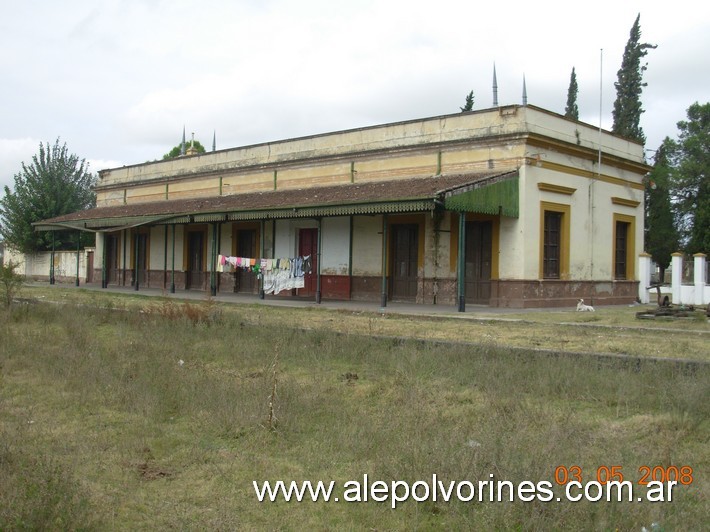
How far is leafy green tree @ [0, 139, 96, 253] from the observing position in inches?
1524

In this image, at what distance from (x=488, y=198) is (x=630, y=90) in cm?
2732

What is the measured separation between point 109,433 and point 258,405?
4.14ft

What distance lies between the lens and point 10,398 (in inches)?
278

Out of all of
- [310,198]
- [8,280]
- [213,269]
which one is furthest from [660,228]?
[8,280]

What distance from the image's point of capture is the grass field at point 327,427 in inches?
156

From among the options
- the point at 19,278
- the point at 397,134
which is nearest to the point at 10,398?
the point at 19,278

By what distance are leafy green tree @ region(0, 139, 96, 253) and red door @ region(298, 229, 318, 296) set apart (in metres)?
19.3

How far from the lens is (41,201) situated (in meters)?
39.8

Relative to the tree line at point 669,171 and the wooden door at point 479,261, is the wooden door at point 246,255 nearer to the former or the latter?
the wooden door at point 479,261

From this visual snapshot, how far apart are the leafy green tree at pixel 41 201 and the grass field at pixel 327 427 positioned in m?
31.6

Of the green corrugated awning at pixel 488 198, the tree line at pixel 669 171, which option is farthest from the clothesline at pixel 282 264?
the tree line at pixel 669 171

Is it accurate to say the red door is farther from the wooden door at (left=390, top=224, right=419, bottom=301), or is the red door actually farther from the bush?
the bush

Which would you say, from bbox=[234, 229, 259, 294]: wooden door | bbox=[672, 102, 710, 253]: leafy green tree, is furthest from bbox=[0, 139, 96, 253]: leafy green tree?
bbox=[672, 102, 710, 253]: leafy green tree

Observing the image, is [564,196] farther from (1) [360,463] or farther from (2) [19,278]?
(1) [360,463]
